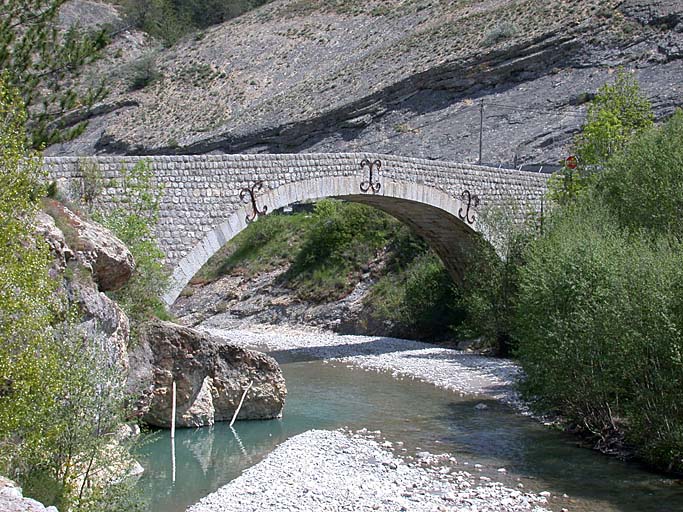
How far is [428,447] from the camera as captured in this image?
13312mm

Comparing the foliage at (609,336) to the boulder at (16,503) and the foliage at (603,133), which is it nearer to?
the foliage at (603,133)

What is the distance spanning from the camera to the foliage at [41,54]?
12.8m

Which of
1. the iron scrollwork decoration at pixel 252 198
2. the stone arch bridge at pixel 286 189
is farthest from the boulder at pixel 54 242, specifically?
the iron scrollwork decoration at pixel 252 198

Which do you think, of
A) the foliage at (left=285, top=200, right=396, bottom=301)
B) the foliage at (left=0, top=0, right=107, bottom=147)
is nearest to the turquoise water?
the foliage at (left=0, top=0, right=107, bottom=147)

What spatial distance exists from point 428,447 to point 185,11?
58.4 m

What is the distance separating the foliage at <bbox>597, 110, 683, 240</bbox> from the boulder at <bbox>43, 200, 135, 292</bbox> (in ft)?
27.7

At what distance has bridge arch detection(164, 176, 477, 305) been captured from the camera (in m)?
17.6

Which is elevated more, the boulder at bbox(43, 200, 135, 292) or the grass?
the boulder at bbox(43, 200, 135, 292)

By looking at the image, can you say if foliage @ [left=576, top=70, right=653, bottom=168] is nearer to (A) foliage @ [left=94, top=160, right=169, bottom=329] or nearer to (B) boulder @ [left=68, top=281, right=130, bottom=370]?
(A) foliage @ [left=94, top=160, right=169, bottom=329]

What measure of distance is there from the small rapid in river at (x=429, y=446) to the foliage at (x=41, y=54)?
16.5 feet

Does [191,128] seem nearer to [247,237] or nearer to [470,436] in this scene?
[247,237]

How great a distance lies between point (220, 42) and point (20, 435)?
52.2 metres

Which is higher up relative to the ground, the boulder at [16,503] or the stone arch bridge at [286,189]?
the stone arch bridge at [286,189]

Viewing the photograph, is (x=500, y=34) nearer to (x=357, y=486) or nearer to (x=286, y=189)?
(x=286, y=189)
